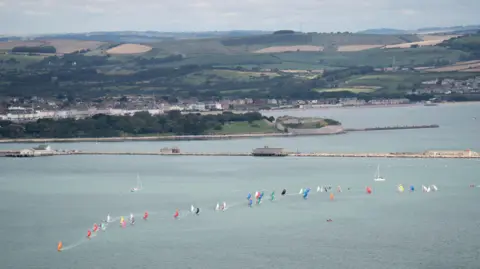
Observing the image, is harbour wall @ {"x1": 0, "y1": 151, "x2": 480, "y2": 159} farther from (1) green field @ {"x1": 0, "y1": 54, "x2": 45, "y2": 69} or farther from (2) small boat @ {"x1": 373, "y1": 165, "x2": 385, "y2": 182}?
(1) green field @ {"x1": 0, "y1": 54, "x2": 45, "y2": 69}

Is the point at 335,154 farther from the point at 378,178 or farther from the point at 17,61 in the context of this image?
the point at 17,61

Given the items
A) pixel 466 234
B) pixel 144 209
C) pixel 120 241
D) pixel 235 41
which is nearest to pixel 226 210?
pixel 144 209

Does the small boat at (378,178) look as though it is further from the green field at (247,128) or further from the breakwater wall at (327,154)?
the green field at (247,128)

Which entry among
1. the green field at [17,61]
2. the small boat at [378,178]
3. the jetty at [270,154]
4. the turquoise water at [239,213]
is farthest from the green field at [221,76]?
the small boat at [378,178]

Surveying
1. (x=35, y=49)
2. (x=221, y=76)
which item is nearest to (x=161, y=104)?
(x=221, y=76)

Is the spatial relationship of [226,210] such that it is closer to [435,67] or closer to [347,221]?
[347,221]

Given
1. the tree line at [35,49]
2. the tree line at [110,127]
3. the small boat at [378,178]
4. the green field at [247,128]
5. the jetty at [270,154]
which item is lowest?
the tree line at [35,49]

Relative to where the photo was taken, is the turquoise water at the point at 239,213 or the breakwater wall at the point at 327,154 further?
the breakwater wall at the point at 327,154
